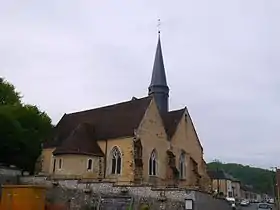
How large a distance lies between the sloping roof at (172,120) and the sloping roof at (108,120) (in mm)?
5127

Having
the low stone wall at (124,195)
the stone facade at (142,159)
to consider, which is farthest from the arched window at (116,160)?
the low stone wall at (124,195)

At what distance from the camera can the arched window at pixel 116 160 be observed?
1528 inches

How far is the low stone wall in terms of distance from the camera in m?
25.9

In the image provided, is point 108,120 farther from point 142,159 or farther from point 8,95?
point 8,95

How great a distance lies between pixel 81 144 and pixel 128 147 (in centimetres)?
435

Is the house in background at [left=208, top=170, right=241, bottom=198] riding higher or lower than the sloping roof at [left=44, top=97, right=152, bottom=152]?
lower

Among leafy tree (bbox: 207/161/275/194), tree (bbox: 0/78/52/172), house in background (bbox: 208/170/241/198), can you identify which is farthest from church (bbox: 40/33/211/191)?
leafy tree (bbox: 207/161/275/194)

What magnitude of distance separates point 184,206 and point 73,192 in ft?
29.7

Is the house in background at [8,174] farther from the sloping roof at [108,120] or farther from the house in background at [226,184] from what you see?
the house in background at [226,184]

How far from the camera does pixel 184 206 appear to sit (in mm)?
25438

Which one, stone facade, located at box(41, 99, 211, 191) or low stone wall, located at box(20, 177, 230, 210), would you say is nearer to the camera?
low stone wall, located at box(20, 177, 230, 210)

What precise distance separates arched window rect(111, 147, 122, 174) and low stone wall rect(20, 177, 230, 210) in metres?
7.52

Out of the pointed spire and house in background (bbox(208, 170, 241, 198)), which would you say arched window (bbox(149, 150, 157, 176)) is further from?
house in background (bbox(208, 170, 241, 198))

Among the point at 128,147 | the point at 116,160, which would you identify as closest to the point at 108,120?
the point at 116,160
